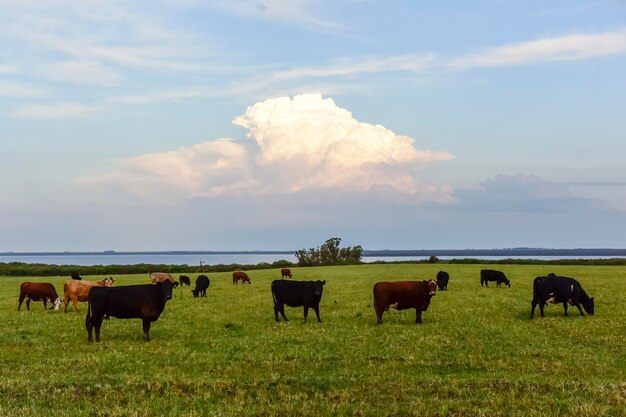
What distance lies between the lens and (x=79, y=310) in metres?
26.8

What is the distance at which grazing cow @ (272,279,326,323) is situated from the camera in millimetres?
22797

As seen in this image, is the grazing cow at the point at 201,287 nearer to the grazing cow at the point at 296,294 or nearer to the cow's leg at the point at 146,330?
the grazing cow at the point at 296,294

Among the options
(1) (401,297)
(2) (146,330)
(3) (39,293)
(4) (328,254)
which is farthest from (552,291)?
(4) (328,254)

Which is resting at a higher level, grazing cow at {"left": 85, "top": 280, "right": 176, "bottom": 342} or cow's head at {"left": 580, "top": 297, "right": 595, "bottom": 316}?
grazing cow at {"left": 85, "top": 280, "right": 176, "bottom": 342}

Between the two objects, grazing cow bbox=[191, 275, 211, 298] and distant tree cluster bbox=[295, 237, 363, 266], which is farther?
distant tree cluster bbox=[295, 237, 363, 266]

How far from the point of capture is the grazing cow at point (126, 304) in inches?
700

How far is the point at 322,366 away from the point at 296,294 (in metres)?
9.49

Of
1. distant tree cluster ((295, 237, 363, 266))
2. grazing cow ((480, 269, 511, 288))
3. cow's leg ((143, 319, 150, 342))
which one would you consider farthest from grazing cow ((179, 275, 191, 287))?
distant tree cluster ((295, 237, 363, 266))

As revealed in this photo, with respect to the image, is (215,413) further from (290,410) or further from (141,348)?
(141,348)

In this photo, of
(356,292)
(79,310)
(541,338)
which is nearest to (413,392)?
(541,338)

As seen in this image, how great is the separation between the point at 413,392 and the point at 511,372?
3.33 meters

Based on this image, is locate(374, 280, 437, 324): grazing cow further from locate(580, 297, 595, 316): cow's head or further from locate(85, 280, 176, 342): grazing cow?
locate(85, 280, 176, 342): grazing cow

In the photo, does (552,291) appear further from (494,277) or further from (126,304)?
(494,277)

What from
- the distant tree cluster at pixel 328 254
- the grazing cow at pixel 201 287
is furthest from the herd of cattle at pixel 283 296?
the distant tree cluster at pixel 328 254
